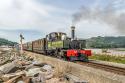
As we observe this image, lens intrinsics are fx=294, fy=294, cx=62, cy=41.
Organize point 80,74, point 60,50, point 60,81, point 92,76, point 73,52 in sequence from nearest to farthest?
1. point 92,76
2. point 60,81
3. point 80,74
4. point 73,52
5. point 60,50

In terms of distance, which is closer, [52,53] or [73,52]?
[73,52]

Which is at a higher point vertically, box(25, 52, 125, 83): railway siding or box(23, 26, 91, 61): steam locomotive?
box(23, 26, 91, 61): steam locomotive

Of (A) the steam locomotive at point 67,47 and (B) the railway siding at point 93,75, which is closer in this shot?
(B) the railway siding at point 93,75

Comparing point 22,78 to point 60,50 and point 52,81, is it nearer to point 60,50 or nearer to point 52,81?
point 52,81

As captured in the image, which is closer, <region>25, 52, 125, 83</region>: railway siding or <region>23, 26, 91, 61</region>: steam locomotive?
<region>25, 52, 125, 83</region>: railway siding

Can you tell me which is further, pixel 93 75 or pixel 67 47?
pixel 67 47

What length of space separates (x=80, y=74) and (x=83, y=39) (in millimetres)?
16124

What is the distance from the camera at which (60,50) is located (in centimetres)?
3216

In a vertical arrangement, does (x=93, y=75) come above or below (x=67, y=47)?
below

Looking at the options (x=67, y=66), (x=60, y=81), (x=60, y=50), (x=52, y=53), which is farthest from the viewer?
(x=52, y=53)

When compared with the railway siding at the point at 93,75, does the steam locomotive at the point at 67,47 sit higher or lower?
higher

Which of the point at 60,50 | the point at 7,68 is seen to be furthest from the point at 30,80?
the point at 60,50

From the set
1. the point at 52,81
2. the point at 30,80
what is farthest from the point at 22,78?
the point at 52,81

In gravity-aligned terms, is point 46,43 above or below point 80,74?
above
